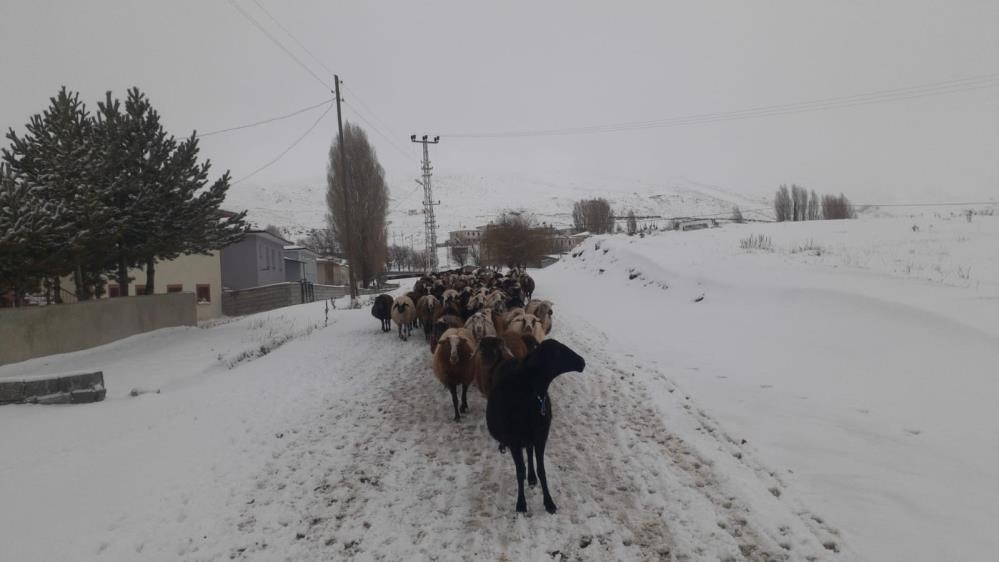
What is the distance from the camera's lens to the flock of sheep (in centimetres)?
421

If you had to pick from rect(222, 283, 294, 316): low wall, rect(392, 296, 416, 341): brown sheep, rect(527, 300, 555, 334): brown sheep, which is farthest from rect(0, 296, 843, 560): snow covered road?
rect(222, 283, 294, 316): low wall

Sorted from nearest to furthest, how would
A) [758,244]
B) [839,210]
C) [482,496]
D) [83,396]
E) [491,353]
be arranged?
[482,496] → [491,353] → [83,396] → [758,244] → [839,210]

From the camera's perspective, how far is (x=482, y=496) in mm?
4762

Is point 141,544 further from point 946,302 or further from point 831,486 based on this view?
point 946,302

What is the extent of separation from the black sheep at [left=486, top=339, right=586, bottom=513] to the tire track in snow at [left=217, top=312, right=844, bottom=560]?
18.8 inches

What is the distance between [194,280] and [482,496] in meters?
32.7

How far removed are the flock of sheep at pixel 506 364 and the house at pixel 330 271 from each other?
4463 cm

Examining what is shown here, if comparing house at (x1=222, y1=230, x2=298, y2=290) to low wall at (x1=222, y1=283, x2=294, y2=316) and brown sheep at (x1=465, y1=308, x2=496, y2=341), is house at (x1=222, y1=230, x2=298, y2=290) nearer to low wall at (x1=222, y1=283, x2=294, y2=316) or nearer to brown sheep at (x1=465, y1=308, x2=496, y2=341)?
low wall at (x1=222, y1=283, x2=294, y2=316)

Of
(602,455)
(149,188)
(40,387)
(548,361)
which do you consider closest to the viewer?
(548,361)

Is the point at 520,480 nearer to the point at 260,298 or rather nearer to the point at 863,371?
the point at 863,371

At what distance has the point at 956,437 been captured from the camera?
5.15 meters

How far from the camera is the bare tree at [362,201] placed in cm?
4053

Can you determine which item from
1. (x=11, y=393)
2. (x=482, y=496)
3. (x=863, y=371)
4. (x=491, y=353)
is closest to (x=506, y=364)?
(x=491, y=353)

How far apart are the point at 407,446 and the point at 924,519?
4.94m
